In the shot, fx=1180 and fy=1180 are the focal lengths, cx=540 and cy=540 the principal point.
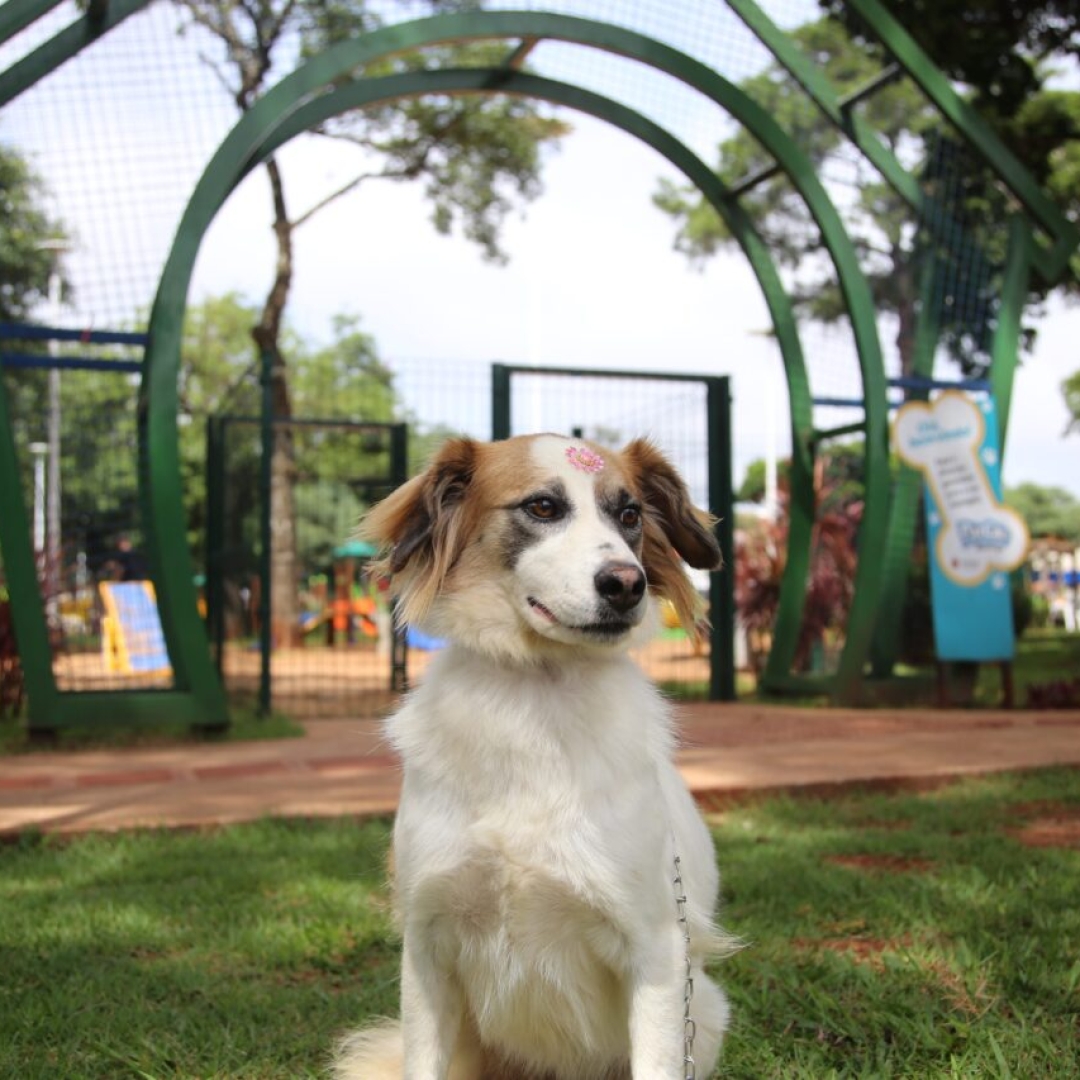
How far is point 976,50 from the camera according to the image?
42.7 feet

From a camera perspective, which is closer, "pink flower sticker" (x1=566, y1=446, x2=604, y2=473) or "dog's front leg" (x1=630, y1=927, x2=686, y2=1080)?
"dog's front leg" (x1=630, y1=927, x2=686, y2=1080)

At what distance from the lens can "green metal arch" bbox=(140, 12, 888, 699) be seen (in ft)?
24.2

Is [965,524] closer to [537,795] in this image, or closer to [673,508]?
[673,508]

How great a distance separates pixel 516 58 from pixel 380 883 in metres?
6.37

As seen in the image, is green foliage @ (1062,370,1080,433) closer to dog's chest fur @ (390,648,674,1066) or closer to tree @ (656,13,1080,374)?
tree @ (656,13,1080,374)

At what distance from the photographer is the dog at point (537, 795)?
2049 millimetres

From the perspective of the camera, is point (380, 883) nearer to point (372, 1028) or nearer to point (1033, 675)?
point (372, 1028)

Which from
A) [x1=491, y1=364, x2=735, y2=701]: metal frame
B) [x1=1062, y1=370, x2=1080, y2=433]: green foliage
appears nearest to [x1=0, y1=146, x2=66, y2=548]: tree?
[x1=491, y1=364, x2=735, y2=701]: metal frame

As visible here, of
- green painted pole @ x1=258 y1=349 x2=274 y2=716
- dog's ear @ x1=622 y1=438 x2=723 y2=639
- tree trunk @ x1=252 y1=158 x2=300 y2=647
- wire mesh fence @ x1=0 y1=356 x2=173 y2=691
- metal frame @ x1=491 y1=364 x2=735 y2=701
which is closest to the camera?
dog's ear @ x1=622 y1=438 x2=723 y2=639

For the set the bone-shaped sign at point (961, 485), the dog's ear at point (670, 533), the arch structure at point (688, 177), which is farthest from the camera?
the bone-shaped sign at point (961, 485)

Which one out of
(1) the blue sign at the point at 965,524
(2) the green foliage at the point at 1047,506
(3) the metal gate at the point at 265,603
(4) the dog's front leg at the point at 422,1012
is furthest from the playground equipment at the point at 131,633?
(2) the green foliage at the point at 1047,506

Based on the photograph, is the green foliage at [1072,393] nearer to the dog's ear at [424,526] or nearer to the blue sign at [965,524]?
the blue sign at [965,524]

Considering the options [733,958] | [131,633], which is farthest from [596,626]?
[131,633]

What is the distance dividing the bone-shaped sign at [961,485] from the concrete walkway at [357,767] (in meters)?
1.34
